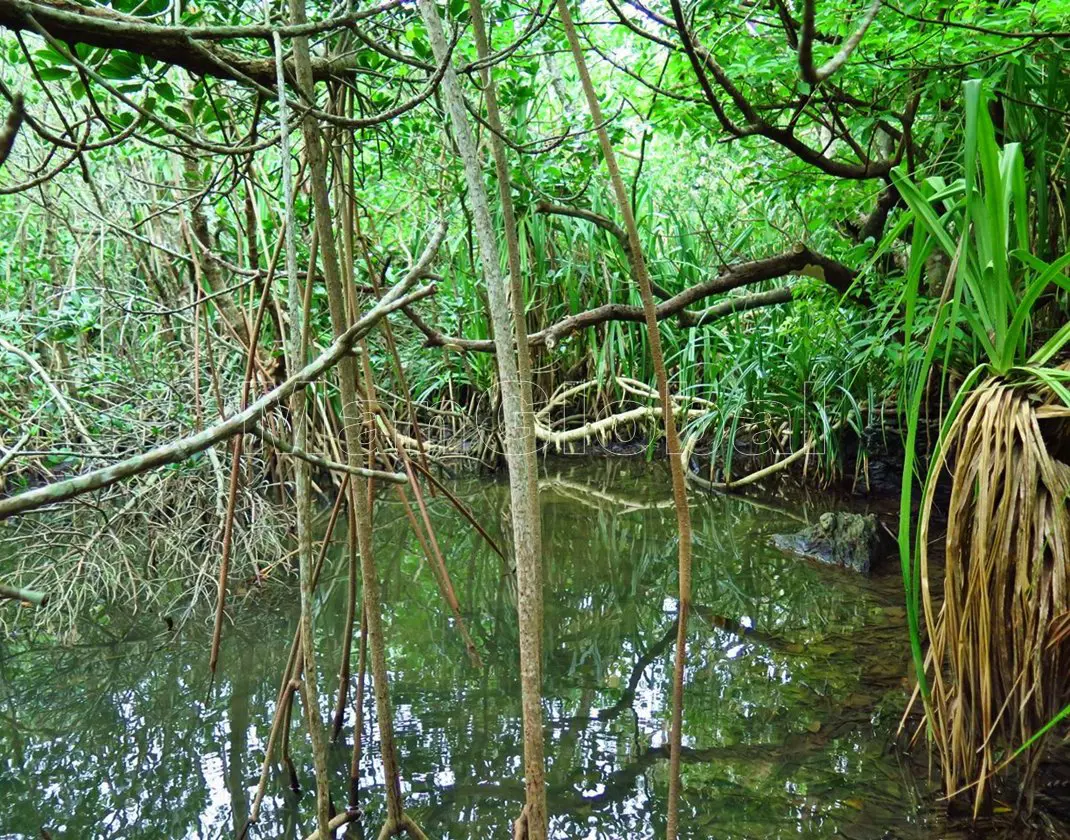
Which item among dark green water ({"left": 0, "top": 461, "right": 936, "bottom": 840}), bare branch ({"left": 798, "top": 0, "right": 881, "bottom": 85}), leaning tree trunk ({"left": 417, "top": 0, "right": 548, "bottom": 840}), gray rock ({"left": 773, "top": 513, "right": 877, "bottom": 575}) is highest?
bare branch ({"left": 798, "top": 0, "right": 881, "bottom": 85})

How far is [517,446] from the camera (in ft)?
3.99

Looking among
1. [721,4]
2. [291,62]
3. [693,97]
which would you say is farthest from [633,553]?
[291,62]

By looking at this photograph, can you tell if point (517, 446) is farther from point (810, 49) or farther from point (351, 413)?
point (810, 49)

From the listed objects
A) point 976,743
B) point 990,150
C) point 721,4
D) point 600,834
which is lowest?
point 600,834

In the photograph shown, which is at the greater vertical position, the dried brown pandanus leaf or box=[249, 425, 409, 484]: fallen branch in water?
box=[249, 425, 409, 484]: fallen branch in water

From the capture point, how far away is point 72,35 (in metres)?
1.28

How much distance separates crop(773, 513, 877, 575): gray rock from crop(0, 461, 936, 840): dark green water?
0.37 ft

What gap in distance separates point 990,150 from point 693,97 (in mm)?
1574

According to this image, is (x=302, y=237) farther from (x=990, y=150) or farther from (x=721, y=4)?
(x=990, y=150)

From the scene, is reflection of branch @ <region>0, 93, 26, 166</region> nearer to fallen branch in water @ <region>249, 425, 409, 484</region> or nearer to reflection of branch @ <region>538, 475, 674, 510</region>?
fallen branch in water @ <region>249, 425, 409, 484</region>

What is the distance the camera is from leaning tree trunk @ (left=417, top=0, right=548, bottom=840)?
3.84 ft

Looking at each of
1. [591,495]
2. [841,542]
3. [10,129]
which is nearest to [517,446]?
[10,129]

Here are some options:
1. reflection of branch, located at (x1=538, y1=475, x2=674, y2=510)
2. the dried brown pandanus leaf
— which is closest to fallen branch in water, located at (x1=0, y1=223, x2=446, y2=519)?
the dried brown pandanus leaf

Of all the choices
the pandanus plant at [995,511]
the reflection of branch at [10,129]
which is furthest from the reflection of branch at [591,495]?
the reflection of branch at [10,129]
